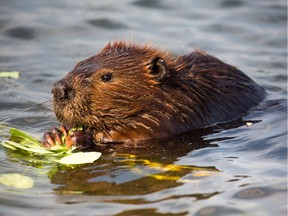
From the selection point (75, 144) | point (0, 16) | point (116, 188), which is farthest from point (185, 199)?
point (0, 16)

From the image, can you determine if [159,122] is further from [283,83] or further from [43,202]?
[283,83]

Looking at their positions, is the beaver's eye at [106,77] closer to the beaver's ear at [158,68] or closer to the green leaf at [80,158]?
the beaver's ear at [158,68]

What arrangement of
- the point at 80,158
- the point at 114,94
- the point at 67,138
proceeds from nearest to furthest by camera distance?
the point at 80,158
the point at 67,138
the point at 114,94

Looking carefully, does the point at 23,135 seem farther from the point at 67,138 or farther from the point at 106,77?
the point at 106,77

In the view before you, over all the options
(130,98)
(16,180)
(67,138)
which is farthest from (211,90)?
(16,180)

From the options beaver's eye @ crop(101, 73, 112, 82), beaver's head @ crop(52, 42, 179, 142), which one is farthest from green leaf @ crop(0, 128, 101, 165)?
beaver's eye @ crop(101, 73, 112, 82)

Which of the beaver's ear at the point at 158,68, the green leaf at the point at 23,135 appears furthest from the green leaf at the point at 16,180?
the beaver's ear at the point at 158,68
